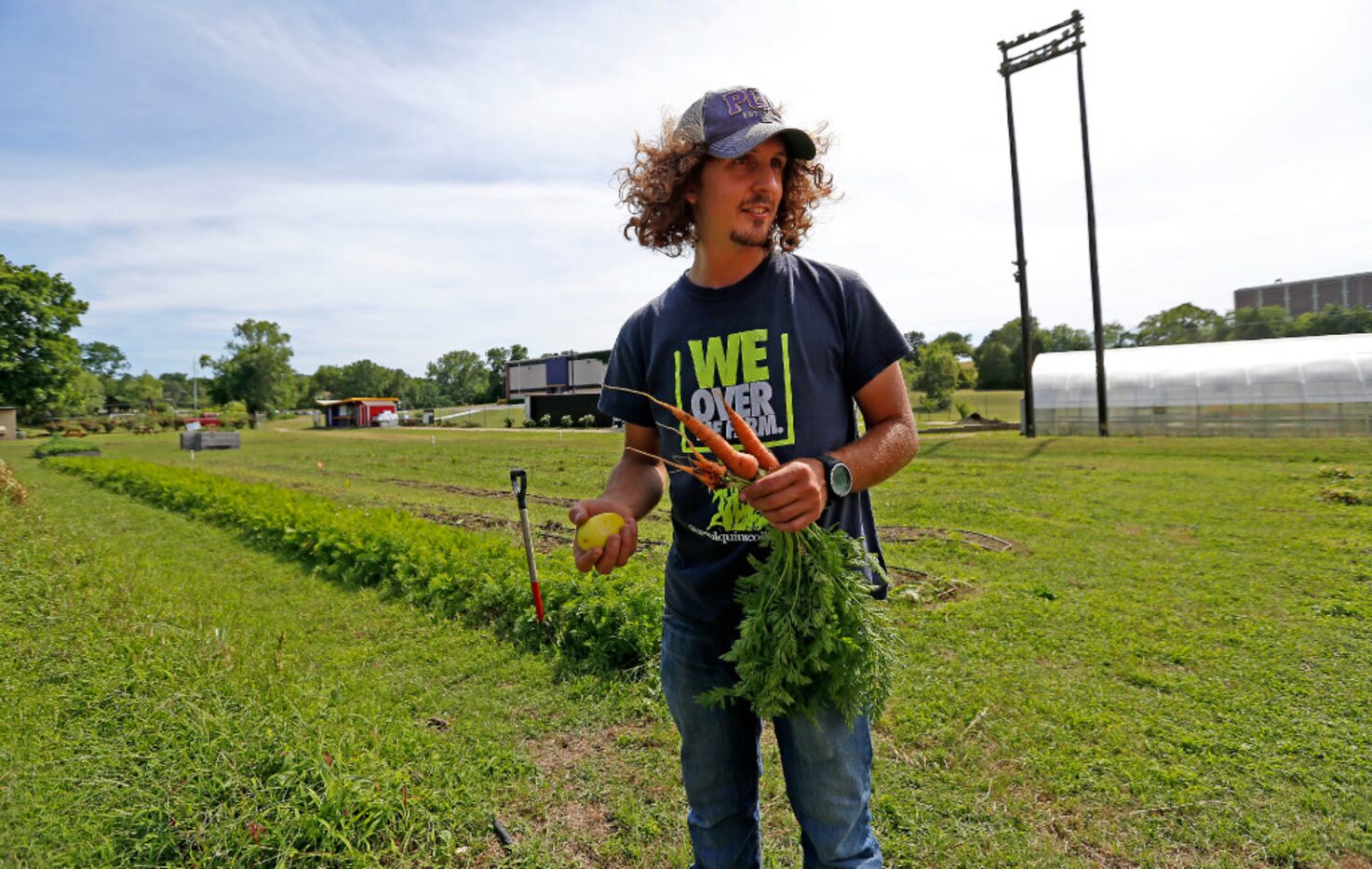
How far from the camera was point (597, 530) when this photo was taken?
1.85m

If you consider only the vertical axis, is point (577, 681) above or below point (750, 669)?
below

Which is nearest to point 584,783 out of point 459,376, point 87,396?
point 87,396

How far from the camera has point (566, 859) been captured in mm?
2914

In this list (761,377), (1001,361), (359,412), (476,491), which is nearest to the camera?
(761,377)

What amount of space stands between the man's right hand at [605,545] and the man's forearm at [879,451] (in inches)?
22.8

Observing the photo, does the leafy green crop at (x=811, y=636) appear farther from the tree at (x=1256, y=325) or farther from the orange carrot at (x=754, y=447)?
the tree at (x=1256, y=325)

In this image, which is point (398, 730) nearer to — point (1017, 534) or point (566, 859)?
point (566, 859)

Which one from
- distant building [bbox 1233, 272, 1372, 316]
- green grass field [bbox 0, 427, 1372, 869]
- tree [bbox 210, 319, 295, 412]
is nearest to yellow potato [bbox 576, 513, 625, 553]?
green grass field [bbox 0, 427, 1372, 869]

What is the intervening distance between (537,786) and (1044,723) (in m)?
2.80

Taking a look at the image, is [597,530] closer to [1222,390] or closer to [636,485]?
[636,485]

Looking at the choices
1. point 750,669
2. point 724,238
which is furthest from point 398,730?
point 724,238

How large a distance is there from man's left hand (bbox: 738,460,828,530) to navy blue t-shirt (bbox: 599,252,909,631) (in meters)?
0.30

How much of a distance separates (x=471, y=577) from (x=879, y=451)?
5.62 metres

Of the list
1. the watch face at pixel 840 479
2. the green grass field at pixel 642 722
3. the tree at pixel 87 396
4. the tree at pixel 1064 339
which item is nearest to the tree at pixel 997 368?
the tree at pixel 1064 339
